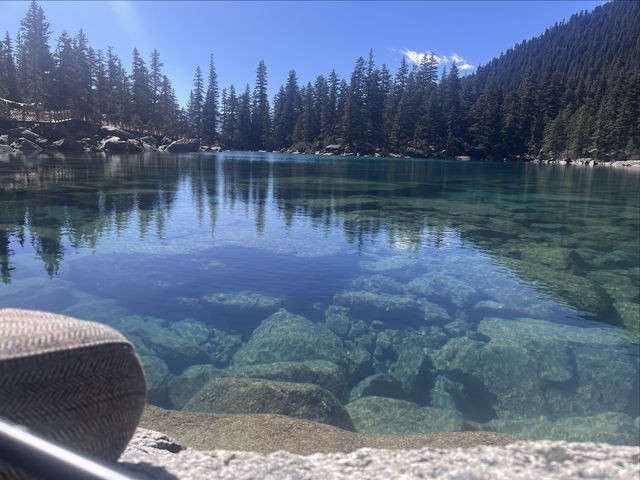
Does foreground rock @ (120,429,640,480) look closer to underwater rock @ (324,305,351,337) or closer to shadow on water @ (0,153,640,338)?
underwater rock @ (324,305,351,337)

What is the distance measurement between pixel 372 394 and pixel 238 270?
16.4 feet

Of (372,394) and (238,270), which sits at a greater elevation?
(238,270)

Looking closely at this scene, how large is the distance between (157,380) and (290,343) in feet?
6.83

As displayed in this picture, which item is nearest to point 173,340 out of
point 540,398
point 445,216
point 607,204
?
point 540,398

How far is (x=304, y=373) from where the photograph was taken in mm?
5824

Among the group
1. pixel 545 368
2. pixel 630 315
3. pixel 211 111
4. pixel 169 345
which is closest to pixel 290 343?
pixel 169 345

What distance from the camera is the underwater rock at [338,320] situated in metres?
7.20

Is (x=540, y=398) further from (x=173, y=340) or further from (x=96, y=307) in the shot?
(x=96, y=307)

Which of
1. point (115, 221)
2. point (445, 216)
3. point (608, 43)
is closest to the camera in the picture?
point (115, 221)

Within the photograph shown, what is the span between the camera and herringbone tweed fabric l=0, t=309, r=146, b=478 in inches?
69.3

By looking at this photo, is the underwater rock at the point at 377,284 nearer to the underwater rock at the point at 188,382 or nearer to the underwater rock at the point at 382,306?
the underwater rock at the point at 382,306

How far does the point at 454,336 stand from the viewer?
7012mm

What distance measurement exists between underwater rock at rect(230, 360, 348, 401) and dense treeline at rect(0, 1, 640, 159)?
234 feet

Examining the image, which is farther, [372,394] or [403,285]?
[403,285]
